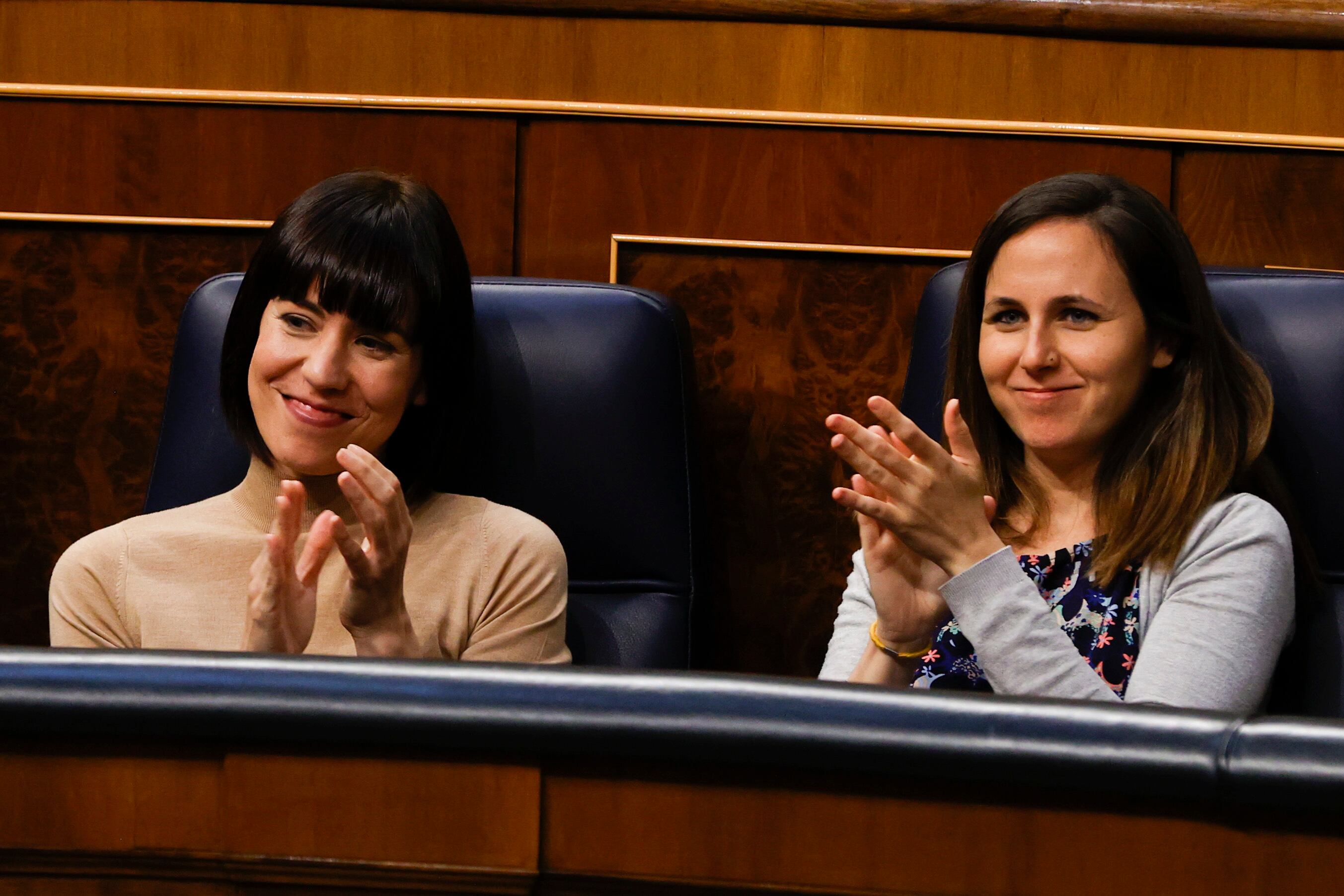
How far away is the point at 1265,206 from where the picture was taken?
4.92ft

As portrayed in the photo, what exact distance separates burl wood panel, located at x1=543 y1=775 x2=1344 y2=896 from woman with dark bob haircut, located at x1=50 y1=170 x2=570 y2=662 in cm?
60

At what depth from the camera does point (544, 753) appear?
581 mm

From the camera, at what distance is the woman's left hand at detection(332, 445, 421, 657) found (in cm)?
103

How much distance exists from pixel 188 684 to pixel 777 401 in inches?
39.6

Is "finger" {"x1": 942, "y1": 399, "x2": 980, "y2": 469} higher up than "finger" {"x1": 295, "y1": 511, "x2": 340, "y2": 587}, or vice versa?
"finger" {"x1": 942, "y1": 399, "x2": 980, "y2": 469}

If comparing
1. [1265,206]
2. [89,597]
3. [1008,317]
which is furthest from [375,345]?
[1265,206]

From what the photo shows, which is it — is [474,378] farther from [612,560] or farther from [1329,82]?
[1329,82]

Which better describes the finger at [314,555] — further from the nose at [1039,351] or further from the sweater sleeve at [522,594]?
the nose at [1039,351]

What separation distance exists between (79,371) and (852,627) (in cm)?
95

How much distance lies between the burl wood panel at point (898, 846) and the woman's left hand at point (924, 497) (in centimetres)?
43

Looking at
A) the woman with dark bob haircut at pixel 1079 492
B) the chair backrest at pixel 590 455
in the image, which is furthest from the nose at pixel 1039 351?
the chair backrest at pixel 590 455

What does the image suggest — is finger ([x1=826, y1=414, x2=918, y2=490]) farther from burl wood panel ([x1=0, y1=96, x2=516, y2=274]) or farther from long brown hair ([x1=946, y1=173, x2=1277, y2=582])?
burl wood panel ([x1=0, y1=96, x2=516, y2=274])

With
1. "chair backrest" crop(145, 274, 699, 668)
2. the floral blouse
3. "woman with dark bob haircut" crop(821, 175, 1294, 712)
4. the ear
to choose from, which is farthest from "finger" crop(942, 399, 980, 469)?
"chair backrest" crop(145, 274, 699, 668)

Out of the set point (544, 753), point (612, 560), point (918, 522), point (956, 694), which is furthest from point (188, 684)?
point (612, 560)
